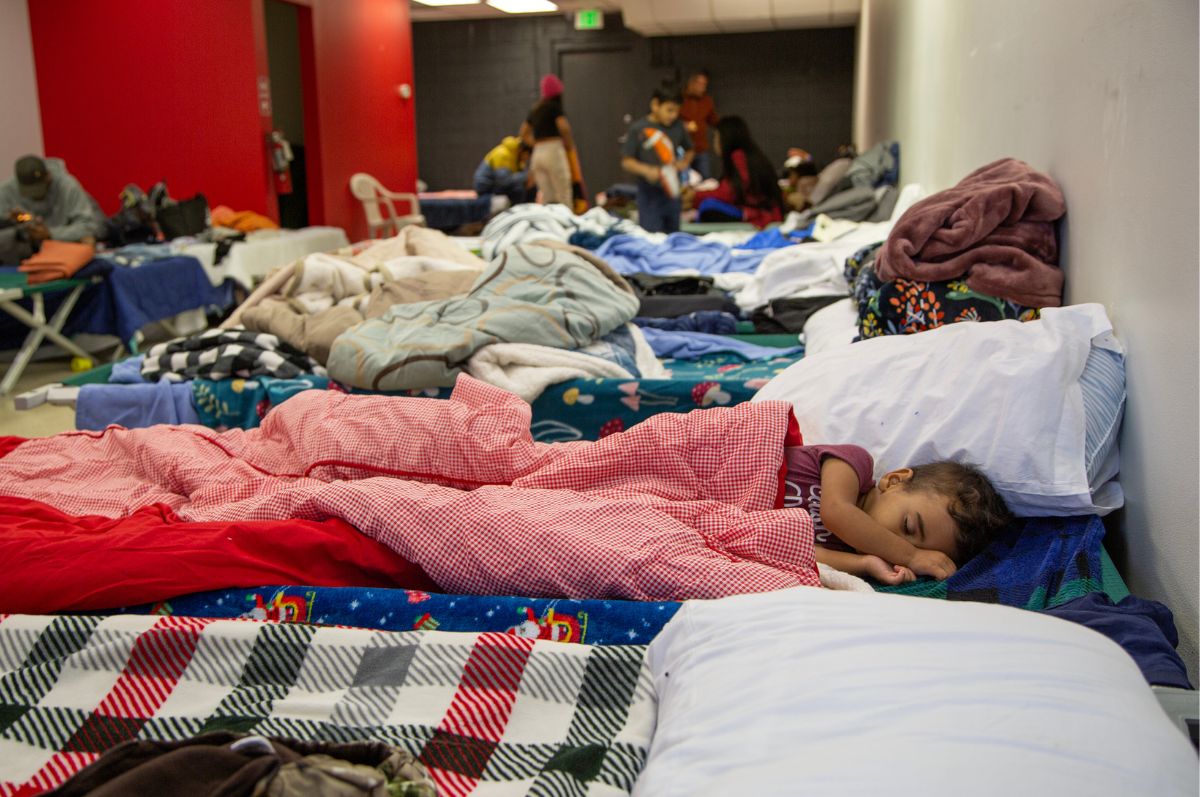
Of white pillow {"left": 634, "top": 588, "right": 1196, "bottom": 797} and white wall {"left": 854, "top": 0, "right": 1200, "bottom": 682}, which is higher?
white wall {"left": 854, "top": 0, "right": 1200, "bottom": 682}

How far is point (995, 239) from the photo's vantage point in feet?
7.91

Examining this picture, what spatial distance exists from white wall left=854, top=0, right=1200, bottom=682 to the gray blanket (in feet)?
4.18

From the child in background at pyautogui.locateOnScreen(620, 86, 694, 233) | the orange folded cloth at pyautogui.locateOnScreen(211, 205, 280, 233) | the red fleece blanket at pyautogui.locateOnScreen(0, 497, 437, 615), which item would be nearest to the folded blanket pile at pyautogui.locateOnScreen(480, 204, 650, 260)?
the child in background at pyautogui.locateOnScreen(620, 86, 694, 233)

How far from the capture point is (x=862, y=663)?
1010 mm

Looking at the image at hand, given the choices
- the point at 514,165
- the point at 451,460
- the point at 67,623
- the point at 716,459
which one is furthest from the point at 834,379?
the point at 514,165

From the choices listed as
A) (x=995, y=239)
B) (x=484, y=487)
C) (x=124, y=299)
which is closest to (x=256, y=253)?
(x=124, y=299)

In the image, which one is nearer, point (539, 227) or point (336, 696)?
point (336, 696)

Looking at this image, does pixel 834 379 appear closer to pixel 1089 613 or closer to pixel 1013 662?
pixel 1089 613

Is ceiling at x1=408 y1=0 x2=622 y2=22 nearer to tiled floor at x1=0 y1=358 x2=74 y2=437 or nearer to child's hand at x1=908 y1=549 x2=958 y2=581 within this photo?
tiled floor at x1=0 y1=358 x2=74 y2=437

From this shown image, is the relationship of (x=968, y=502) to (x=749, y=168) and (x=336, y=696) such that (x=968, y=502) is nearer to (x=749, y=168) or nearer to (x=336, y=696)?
(x=336, y=696)

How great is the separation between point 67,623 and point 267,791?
628 mm

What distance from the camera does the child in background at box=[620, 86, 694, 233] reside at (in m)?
6.57

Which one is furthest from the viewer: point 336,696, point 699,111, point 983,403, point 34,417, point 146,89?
point 699,111

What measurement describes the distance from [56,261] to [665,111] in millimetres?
3824
